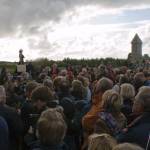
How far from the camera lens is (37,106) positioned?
7480 millimetres

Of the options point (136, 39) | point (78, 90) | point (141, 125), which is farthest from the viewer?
point (136, 39)

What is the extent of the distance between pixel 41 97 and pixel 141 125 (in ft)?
6.11

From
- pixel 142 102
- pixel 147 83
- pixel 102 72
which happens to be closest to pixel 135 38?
pixel 102 72

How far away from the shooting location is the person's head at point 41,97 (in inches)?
290

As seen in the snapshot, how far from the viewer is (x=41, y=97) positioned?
7.38 metres

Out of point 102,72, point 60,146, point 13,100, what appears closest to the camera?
point 60,146

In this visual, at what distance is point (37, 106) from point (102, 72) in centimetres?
749

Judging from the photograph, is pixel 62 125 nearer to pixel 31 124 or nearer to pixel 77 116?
pixel 31 124

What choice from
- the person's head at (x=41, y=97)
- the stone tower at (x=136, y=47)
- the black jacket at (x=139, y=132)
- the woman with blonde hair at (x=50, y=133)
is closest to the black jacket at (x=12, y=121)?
the person's head at (x=41, y=97)

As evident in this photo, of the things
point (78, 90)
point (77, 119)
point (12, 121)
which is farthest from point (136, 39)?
point (12, 121)

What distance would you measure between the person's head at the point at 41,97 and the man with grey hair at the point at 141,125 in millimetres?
1564

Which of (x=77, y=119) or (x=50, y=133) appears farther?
(x=77, y=119)

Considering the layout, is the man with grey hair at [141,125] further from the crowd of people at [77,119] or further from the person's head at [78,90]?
the person's head at [78,90]

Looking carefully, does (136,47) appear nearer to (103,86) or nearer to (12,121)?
(103,86)
